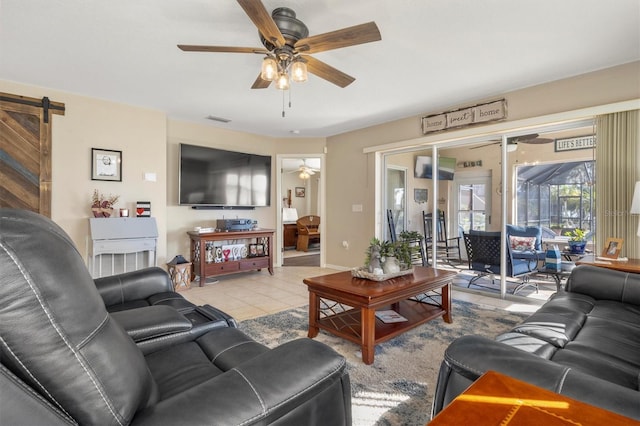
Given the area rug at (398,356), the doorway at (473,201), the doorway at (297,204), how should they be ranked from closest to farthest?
the area rug at (398,356)
the doorway at (473,201)
the doorway at (297,204)

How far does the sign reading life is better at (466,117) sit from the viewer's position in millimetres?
3876

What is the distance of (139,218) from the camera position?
13.5 feet

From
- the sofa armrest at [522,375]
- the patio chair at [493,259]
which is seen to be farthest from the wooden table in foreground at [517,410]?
the patio chair at [493,259]

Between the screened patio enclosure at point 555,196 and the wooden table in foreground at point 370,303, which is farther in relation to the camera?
the screened patio enclosure at point 555,196

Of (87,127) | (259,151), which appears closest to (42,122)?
(87,127)

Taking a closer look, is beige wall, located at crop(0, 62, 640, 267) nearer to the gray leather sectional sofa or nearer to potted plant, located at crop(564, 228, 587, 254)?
potted plant, located at crop(564, 228, 587, 254)

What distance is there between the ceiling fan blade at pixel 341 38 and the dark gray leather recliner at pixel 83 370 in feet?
6.05

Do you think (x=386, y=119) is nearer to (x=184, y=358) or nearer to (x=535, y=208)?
(x=535, y=208)

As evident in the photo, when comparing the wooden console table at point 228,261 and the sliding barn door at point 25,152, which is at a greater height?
the sliding barn door at point 25,152

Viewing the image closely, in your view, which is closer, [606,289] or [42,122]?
[606,289]

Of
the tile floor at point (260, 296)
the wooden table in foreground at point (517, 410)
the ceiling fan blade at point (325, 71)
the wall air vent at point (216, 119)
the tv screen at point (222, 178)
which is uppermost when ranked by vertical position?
the wall air vent at point (216, 119)

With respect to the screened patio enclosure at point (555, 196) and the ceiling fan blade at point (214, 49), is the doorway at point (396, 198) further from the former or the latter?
the ceiling fan blade at point (214, 49)

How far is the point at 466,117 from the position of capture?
13.6 ft

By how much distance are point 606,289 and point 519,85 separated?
2.48 meters
